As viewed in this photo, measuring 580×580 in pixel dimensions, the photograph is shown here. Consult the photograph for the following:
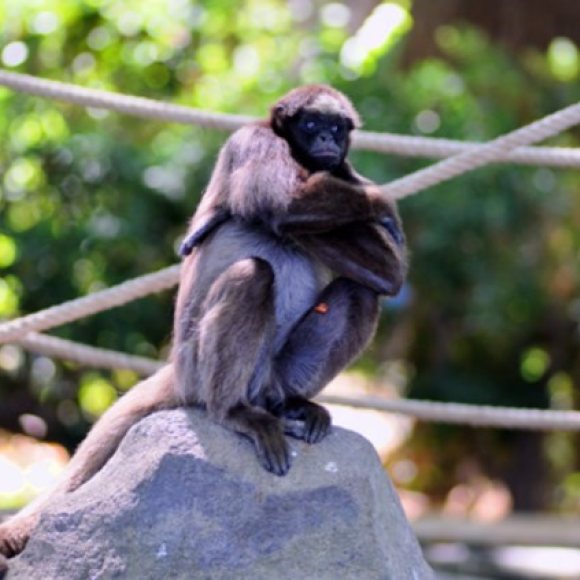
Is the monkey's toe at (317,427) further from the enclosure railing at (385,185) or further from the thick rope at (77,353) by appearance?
the thick rope at (77,353)

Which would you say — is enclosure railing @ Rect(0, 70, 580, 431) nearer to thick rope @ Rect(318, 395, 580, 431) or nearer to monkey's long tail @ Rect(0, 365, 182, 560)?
thick rope @ Rect(318, 395, 580, 431)

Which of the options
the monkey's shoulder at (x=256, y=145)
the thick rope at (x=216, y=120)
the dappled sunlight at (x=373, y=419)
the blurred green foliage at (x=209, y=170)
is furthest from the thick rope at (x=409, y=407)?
the dappled sunlight at (x=373, y=419)

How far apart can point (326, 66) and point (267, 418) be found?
6.53 meters

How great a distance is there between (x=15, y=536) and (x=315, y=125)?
1811mm

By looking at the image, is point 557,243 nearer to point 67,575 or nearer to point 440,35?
point 440,35

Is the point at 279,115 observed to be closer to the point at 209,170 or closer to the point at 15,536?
the point at 15,536

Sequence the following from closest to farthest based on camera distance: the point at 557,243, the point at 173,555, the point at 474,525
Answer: the point at 173,555 → the point at 474,525 → the point at 557,243

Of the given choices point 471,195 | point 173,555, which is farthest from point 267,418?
point 471,195

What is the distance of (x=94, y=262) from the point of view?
34.8 feet

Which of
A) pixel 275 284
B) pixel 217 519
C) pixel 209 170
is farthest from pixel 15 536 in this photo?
pixel 209 170

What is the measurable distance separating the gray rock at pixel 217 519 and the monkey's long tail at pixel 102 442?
32 cm

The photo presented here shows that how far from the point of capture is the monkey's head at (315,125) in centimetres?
541

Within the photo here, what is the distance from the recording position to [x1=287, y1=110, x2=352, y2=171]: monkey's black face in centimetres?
541

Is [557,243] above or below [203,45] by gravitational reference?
below
